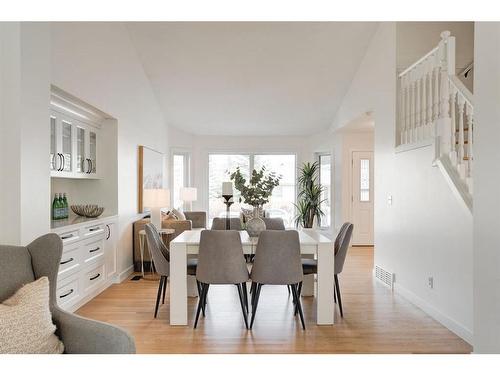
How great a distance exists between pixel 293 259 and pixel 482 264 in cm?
162

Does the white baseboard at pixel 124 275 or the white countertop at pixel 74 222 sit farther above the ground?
the white countertop at pixel 74 222

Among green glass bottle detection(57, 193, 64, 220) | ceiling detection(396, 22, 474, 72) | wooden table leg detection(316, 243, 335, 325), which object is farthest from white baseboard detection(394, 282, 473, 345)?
green glass bottle detection(57, 193, 64, 220)

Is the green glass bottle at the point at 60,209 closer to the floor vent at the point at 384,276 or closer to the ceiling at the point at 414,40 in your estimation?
the floor vent at the point at 384,276

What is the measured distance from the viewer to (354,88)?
6480 mm

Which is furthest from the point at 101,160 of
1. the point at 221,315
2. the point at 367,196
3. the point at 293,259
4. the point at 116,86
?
the point at 367,196

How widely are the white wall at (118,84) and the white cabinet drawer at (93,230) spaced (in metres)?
0.61

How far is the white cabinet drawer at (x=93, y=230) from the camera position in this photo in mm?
4006

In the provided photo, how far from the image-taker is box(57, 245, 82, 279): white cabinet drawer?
3529 millimetres

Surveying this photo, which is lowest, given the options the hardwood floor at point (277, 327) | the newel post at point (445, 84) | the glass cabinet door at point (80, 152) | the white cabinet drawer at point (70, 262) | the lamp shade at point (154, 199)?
the hardwood floor at point (277, 327)

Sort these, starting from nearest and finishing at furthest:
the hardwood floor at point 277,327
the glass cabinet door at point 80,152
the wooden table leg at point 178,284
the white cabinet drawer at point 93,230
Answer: the hardwood floor at point 277,327
the wooden table leg at point 178,284
the white cabinet drawer at point 93,230
the glass cabinet door at point 80,152

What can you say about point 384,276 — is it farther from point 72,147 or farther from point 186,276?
point 72,147

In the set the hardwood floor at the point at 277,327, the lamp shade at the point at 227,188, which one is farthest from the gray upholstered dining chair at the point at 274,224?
the hardwood floor at the point at 277,327

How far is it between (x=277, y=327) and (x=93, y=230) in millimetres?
2244
